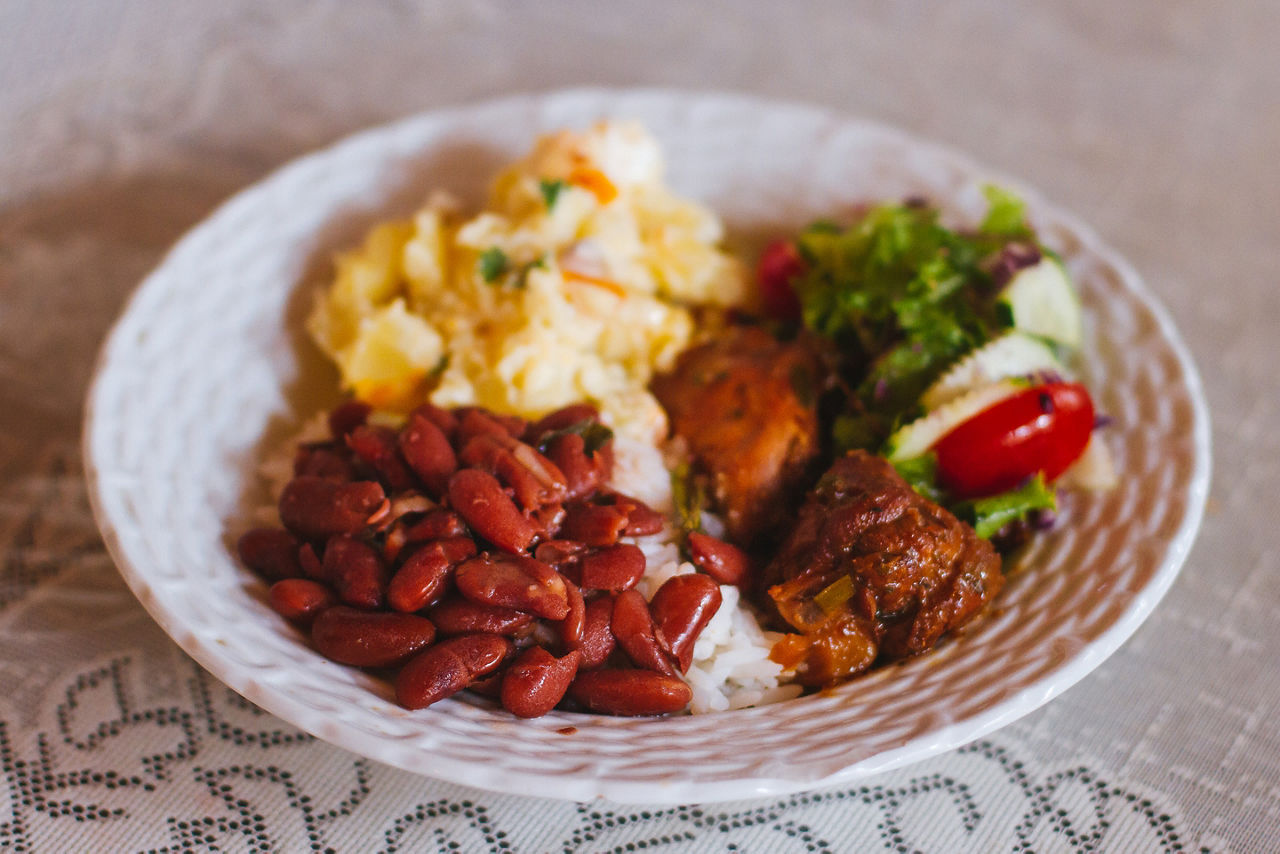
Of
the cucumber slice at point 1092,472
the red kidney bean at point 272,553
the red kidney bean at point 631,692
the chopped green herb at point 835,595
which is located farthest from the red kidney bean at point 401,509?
the cucumber slice at point 1092,472

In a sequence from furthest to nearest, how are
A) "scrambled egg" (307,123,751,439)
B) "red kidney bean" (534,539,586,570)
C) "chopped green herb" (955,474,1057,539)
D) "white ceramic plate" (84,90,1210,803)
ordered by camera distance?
1. "scrambled egg" (307,123,751,439)
2. "chopped green herb" (955,474,1057,539)
3. "red kidney bean" (534,539,586,570)
4. "white ceramic plate" (84,90,1210,803)

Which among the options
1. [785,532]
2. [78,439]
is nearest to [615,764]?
[785,532]

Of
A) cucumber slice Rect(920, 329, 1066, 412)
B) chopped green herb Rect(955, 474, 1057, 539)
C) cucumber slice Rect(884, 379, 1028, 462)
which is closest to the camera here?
chopped green herb Rect(955, 474, 1057, 539)

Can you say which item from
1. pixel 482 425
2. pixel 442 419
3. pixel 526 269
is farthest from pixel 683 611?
pixel 526 269

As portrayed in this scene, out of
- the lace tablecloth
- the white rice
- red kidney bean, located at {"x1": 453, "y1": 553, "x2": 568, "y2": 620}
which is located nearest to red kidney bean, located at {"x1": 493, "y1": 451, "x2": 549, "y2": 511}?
red kidney bean, located at {"x1": 453, "y1": 553, "x2": 568, "y2": 620}

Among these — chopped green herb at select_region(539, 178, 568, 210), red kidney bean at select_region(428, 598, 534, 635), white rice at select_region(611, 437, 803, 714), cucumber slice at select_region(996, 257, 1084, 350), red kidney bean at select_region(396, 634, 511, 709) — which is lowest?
white rice at select_region(611, 437, 803, 714)

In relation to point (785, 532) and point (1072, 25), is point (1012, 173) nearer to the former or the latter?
point (1072, 25)

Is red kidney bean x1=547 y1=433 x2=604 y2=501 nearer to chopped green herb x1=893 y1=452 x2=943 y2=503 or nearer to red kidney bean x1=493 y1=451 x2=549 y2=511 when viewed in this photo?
red kidney bean x1=493 y1=451 x2=549 y2=511
